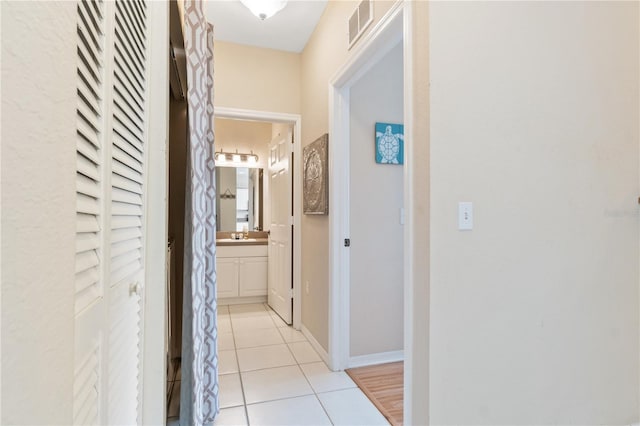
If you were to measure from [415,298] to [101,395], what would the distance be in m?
1.10

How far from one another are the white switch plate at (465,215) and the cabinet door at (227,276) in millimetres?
3161

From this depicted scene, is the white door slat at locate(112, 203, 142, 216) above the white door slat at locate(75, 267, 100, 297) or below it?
above

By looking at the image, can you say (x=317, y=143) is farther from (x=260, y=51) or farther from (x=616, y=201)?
(x=616, y=201)

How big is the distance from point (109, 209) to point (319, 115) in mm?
2089


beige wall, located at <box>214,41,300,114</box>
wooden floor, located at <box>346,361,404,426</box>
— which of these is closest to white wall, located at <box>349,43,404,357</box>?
wooden floor, located at <box>346,361,404,426</box>

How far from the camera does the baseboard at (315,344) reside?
2.39m

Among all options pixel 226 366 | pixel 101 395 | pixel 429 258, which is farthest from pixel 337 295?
pixel 101 395

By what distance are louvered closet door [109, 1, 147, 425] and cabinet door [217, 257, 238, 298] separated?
9.51 feet

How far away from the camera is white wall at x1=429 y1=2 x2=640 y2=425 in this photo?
130cm

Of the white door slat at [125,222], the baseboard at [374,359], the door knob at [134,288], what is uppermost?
the white door slat at [125,222]

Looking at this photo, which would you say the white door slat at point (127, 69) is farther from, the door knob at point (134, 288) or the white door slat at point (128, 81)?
the door knob at point (134, 288)

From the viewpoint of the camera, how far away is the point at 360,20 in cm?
190

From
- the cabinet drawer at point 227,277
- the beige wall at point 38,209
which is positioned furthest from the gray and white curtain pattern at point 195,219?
the cabinet drawer at point 227,277

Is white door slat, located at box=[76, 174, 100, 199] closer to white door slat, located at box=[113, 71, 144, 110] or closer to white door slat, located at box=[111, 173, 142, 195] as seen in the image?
white door slat, located at box=[111, 173, 142, 195]
